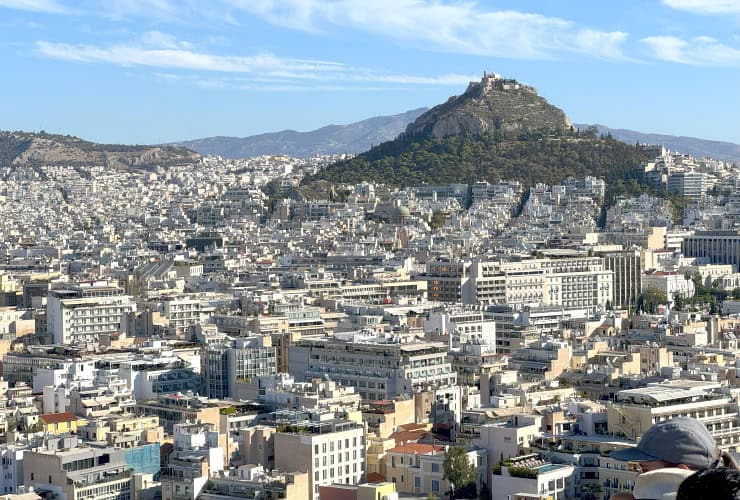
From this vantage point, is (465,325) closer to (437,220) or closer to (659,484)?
(659,484)

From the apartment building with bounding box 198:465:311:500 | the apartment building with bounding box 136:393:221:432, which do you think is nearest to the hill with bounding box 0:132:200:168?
the apartment building with bounding box 136:393:221:432

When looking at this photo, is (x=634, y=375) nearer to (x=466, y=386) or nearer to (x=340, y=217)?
(x=466, y=386)

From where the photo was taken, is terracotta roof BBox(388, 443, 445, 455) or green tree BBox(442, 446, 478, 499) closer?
green tree BBox(442, 446, 478, 499)

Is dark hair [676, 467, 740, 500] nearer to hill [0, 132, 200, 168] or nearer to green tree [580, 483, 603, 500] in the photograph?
green tree [580, 483, 603, 500]

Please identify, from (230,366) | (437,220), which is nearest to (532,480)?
(230,366)

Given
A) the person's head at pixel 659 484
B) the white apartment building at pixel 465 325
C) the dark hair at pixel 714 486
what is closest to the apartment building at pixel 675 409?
the white apartment building at pixel 465 325

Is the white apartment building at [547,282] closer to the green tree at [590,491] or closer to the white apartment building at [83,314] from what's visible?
the white apartment building at [83,314]
